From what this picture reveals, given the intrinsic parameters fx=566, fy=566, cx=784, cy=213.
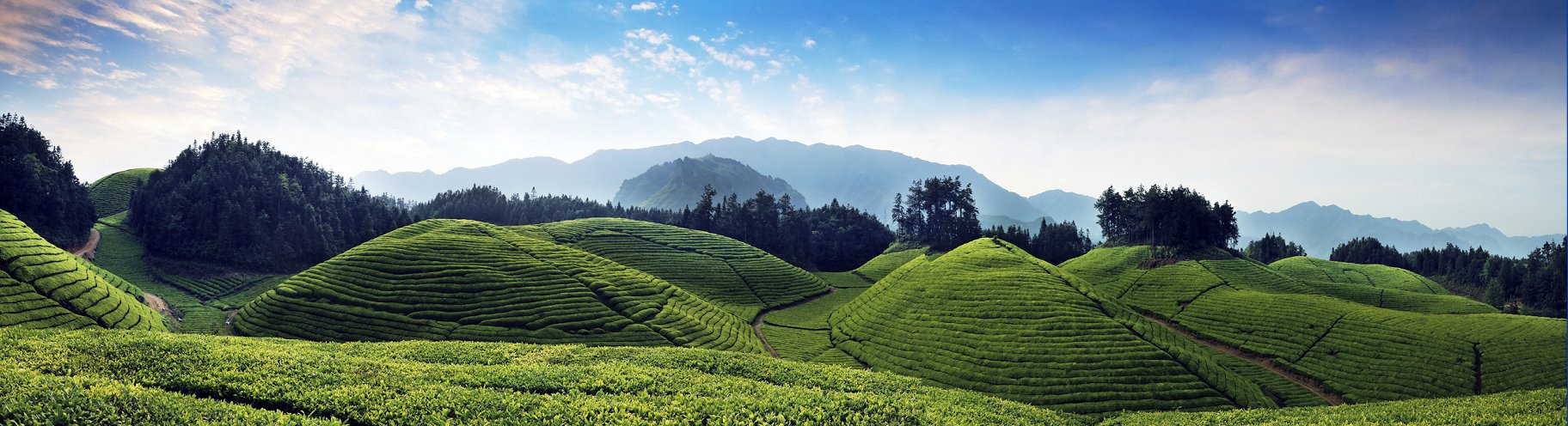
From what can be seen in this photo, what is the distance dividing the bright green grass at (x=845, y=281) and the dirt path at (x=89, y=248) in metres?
91.8

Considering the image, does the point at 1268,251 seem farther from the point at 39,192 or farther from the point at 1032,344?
the point at 39,192

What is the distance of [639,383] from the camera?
64.2 ft

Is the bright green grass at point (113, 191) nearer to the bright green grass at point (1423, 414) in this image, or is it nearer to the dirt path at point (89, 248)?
the dirt path at point (89, 248)

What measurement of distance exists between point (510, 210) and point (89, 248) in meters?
81.9

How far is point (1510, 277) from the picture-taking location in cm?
9438

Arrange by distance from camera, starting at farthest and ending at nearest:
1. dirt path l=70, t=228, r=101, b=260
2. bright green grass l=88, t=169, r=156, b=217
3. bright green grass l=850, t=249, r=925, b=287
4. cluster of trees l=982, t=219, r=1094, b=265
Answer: cluster of trees l=982, t=219, r=1094, b=265 → bright green grass l=850, t=249, r=925, b=287 → bright green grass l=88, t=169, r=156, b=217 → dirt path l=70, t=228, r=101, b=260

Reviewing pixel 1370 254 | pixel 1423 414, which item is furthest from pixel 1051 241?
pixel 1423 414

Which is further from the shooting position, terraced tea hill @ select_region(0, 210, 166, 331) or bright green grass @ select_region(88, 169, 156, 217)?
bright green grass @ select_region(88, 169, 156, 217)

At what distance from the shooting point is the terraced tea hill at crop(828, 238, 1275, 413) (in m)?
30.6

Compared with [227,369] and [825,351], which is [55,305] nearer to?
[227,369]

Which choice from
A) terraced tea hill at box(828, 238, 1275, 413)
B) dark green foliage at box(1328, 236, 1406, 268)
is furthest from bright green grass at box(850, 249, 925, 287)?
dark green foliage at box(1328, 236, 1406, 268)

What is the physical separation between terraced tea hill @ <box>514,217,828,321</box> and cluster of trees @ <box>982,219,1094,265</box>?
5964 cm

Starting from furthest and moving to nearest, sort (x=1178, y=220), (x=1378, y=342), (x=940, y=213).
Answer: (x=940, y=213)
(x=1178, y=220)
(x=1378, y=342)

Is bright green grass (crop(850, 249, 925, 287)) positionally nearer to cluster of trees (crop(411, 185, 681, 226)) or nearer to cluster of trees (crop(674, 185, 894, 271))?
cluster of trees (crop(674, 185, 894, 271))
